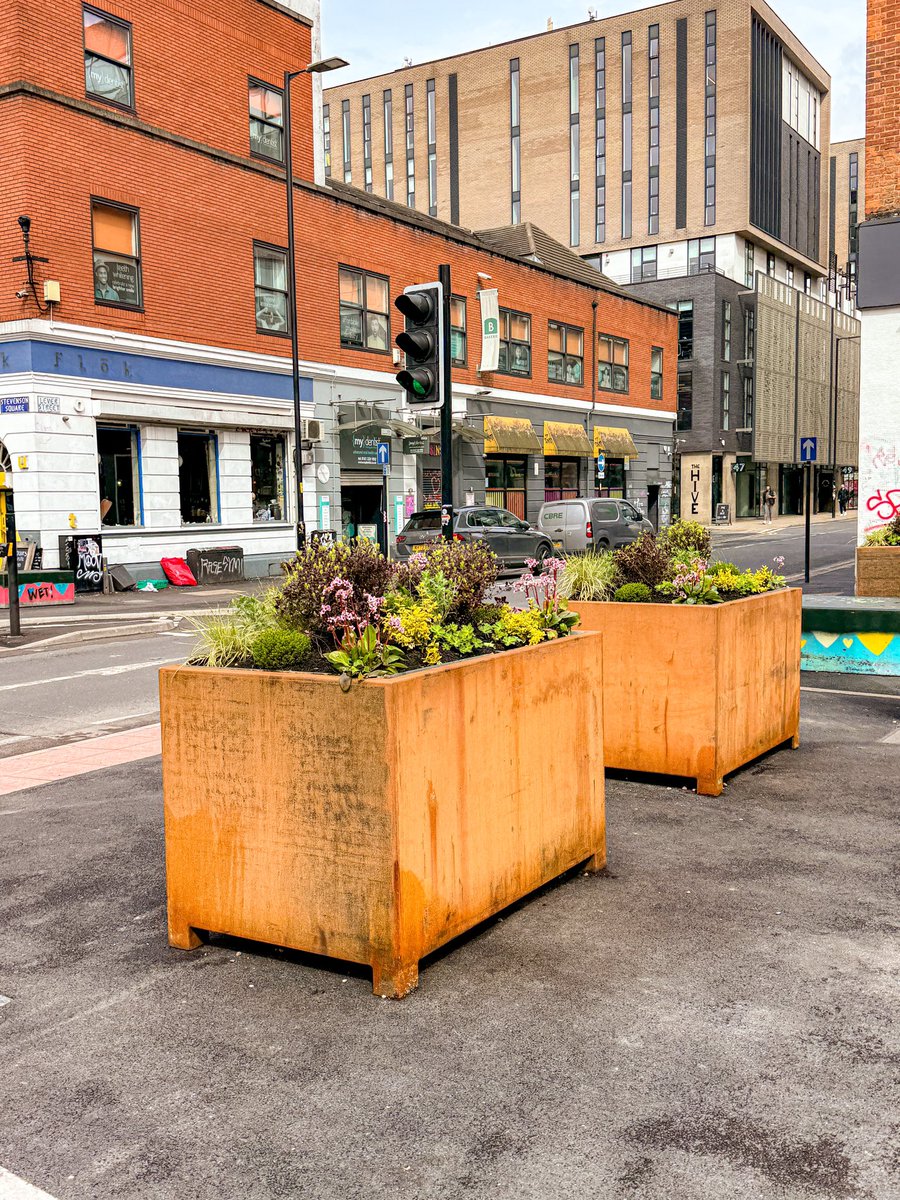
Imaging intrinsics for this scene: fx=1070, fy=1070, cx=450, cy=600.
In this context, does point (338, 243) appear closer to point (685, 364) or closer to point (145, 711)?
point (145, 711)

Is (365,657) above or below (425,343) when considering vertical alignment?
below

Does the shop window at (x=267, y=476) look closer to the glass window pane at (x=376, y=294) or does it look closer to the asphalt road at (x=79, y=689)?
the glass window pane at (x=376, y=294)

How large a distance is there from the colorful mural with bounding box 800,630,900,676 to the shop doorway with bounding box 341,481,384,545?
20242mm

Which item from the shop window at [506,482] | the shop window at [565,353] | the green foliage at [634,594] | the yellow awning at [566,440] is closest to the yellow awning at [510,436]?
the shop window at [506,482]

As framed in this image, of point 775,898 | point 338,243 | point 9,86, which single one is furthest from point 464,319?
point 775,898

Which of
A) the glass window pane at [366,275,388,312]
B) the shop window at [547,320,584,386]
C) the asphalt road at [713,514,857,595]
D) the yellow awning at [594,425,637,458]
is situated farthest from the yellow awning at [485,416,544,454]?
the asphalt road at [713,514,857,595]

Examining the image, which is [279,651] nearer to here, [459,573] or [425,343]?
[459,573]

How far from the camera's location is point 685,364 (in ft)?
202

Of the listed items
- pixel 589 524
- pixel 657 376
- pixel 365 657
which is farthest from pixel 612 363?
pixel 365 657

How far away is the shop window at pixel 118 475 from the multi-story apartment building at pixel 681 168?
1728 inches

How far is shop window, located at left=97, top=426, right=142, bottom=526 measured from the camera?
2261 cm

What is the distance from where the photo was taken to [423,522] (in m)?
25.5

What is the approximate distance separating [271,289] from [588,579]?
2186 centimetres

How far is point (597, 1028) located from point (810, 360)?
242 ft
